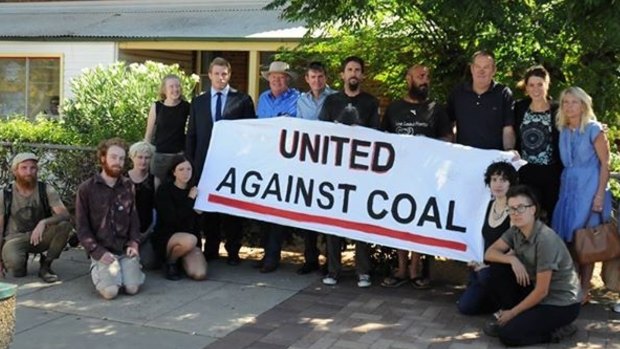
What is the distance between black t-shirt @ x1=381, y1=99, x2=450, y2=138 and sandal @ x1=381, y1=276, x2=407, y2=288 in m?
1.29

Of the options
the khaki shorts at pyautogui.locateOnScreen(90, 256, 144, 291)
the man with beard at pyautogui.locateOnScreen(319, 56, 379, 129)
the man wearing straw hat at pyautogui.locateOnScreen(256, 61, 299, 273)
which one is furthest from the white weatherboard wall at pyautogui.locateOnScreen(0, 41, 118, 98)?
the man with beard at pyautogui.locateOnScreen(319, 56, 379, 129)

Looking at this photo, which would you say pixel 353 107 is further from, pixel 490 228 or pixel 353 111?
pixel 490 228

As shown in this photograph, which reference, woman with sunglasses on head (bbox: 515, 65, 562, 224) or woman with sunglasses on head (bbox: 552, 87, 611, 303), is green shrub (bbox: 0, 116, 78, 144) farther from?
woman with sunglasses on head (bbox: 552, 87, 611, 303)

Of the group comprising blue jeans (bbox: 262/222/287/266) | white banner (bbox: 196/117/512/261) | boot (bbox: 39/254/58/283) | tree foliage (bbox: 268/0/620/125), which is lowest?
boot (bbox: 39/254/58/283)

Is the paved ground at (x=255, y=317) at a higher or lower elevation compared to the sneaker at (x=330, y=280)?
lower

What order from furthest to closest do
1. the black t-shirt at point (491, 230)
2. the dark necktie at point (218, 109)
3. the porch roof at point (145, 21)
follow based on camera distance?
the porch roof at point (145, 21), the dark necktie at point (218, 109), the black t-shirt at point (491, 230)

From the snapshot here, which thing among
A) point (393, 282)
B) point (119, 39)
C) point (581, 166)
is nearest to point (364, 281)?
point (393, 282)

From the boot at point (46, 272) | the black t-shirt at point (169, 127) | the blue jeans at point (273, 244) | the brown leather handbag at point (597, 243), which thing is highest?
the black t-shirt at point (169, 127)

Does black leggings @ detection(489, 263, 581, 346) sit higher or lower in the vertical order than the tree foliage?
lower

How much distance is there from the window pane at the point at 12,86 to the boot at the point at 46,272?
1098 centimetres

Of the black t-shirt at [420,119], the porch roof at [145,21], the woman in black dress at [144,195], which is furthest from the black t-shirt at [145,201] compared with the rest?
the porch roof at [145,21]

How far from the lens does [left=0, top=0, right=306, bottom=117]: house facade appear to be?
14.0 m

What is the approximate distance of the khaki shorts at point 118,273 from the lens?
587 cm

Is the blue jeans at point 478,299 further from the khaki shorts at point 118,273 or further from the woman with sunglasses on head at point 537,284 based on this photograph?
the khaki shorts at point 118,273
